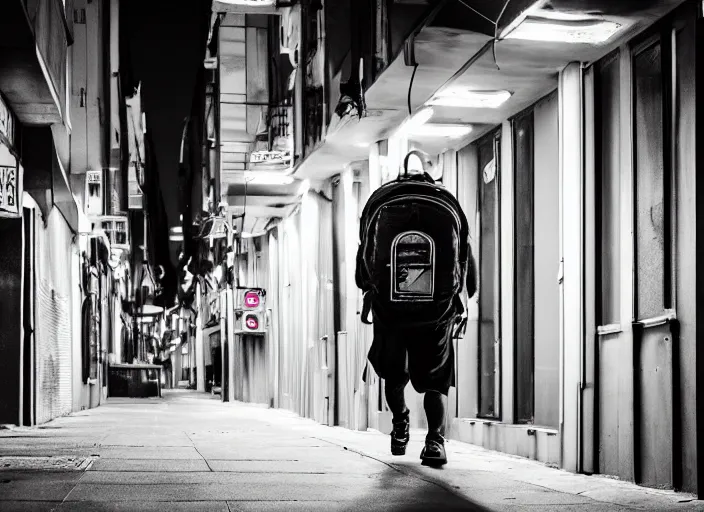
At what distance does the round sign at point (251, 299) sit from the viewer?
2544 centimetres

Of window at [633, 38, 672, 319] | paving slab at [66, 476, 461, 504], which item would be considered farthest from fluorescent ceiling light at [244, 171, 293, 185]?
paving slab at [66, 476, 461, 504]

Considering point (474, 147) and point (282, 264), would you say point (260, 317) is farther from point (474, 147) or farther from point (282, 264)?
point (474, 147)

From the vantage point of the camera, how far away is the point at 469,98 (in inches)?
412

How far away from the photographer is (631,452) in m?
7.55

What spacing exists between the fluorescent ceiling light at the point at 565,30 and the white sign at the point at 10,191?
19.6ft

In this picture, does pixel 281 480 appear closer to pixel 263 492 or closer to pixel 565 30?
pixel 263 492

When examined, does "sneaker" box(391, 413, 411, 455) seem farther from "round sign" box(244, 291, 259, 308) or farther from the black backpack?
"round sign" box(244, 291, 259, 308)

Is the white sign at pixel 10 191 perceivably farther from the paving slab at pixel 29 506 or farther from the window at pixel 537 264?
the paving slab at pixel 29 506

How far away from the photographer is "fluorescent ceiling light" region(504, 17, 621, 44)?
25.2 ft

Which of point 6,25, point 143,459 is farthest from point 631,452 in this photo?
point 6,25

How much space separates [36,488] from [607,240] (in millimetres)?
4370

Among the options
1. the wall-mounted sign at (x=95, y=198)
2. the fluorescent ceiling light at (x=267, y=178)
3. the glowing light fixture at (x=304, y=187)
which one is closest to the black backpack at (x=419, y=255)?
the glowing light fixture at (x=304, y=187)

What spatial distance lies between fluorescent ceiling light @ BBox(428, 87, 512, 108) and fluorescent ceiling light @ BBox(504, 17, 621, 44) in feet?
6.67

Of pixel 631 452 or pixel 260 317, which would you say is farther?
pixel 260 317
